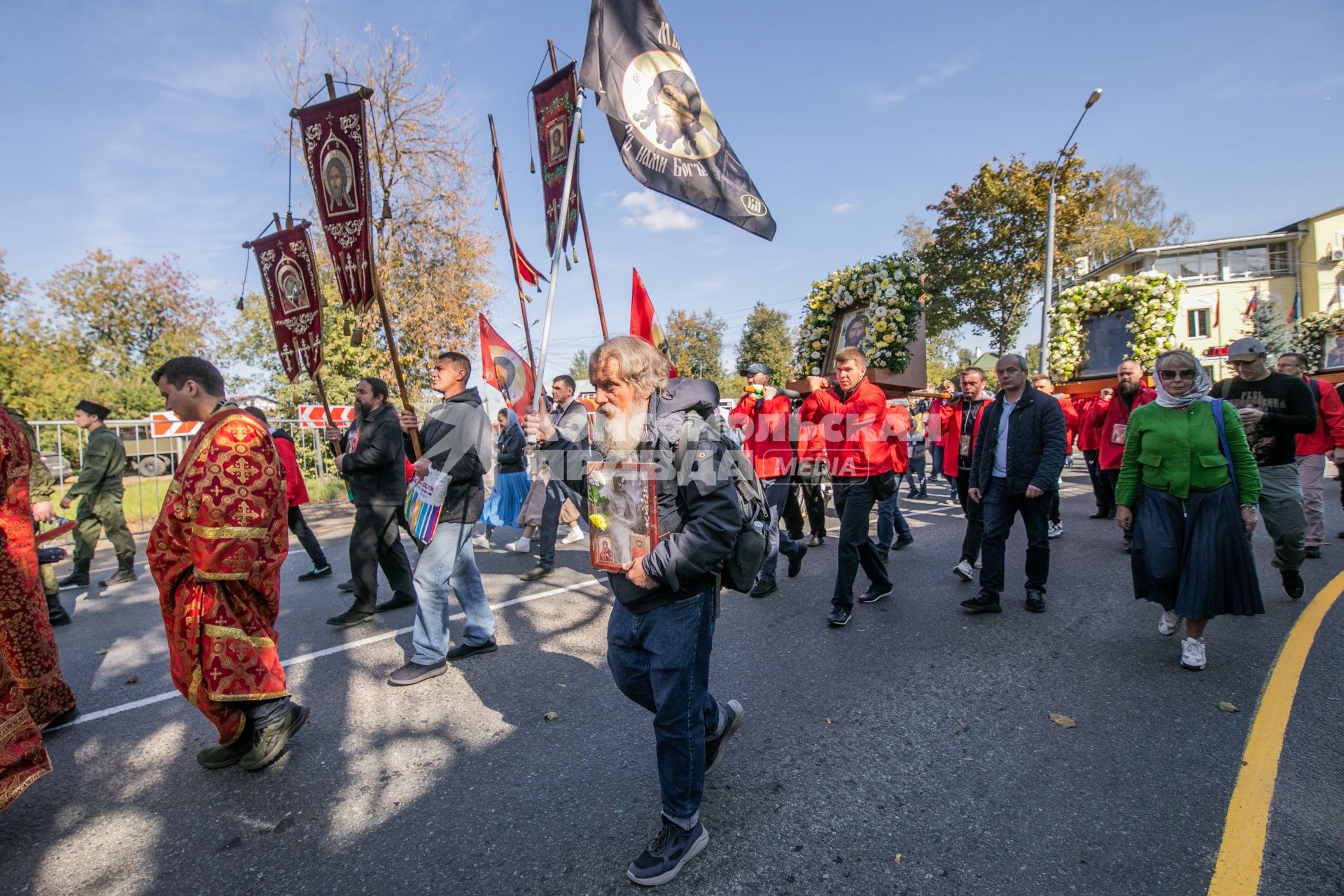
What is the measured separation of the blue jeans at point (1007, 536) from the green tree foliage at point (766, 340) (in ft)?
156

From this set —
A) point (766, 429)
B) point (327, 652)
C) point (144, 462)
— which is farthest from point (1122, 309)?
point (144, 462)

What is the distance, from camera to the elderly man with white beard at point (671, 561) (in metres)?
2.14

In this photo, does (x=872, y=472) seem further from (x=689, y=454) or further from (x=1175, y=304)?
(x=1175, y=304)

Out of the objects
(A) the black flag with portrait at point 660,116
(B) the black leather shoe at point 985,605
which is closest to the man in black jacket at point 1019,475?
(B) the black leather shoe at point 985,605

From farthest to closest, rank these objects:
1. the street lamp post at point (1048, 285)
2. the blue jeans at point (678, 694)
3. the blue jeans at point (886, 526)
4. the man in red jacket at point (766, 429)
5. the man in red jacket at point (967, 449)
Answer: the street lamp post at point (1048, 285) < the man in red jacket at point (766, 429) < the blue jeans at point (886, 526) < the man in red jacket at point (967, 449) < the blue jeans at point (678, 694)

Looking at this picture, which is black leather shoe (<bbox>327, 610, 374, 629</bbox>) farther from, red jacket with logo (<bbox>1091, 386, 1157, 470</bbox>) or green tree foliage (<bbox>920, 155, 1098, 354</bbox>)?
green tree foliage (<bbox>920, 155, 1098, 354</bbox>)

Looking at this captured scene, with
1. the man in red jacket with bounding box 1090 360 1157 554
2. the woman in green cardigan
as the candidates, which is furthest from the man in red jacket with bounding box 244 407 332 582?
the man in red jacket with bounding box 1090 360 1157 554

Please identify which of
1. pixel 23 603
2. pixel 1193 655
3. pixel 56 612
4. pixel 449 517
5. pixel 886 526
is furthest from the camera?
pixel 886 526

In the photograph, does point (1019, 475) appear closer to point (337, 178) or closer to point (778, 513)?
point (778, 513)

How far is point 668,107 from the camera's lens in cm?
428

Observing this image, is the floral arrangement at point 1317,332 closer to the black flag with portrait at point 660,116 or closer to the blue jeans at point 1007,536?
the blue jeans at point 1007,536

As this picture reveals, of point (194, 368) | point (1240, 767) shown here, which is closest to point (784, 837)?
point (1240, 767)

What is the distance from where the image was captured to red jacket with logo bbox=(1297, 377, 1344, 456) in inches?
227

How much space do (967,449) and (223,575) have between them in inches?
250
